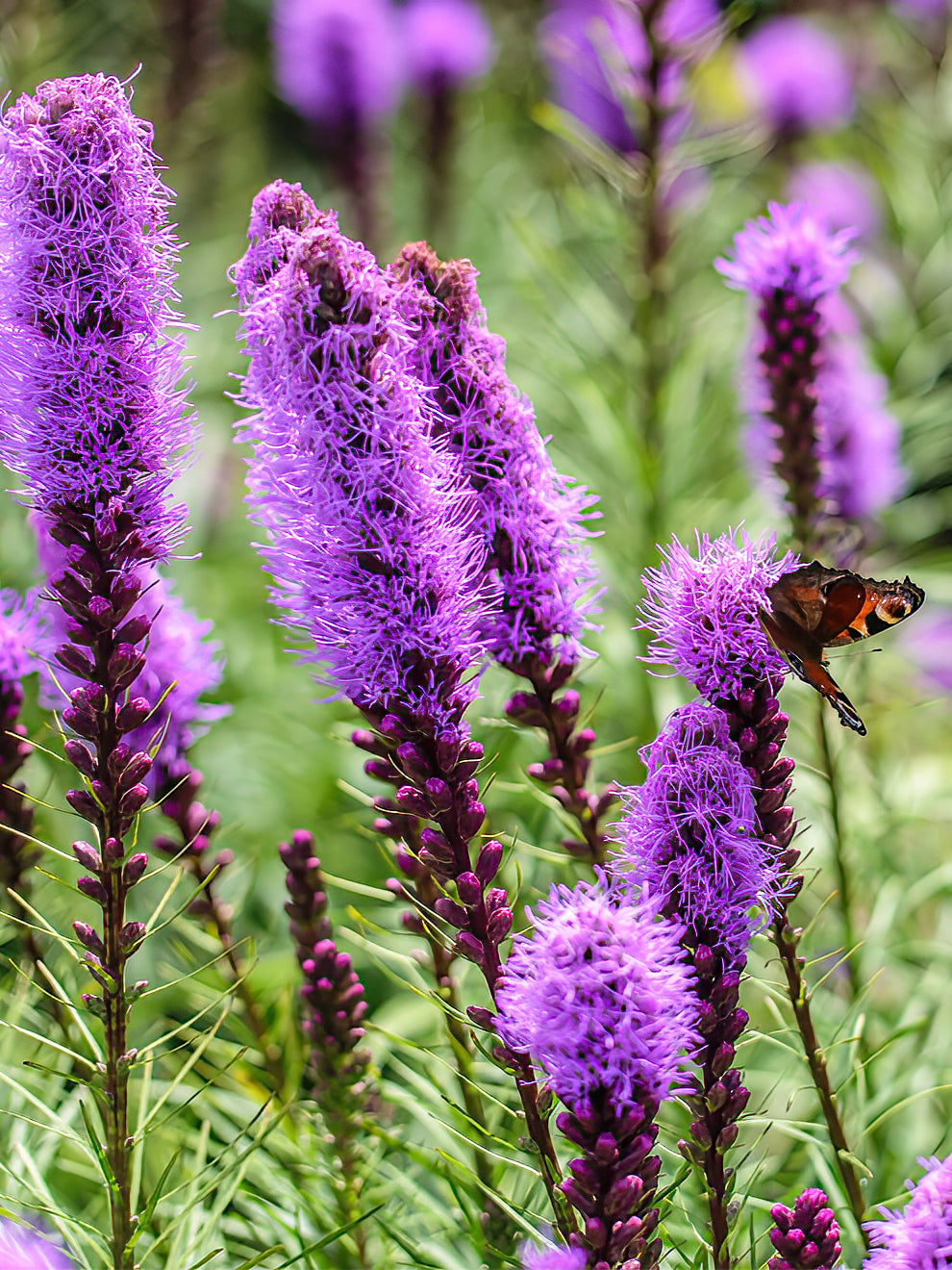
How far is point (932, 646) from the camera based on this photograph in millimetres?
2445

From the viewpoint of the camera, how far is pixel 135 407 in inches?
31.5

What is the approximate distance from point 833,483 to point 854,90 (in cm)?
205

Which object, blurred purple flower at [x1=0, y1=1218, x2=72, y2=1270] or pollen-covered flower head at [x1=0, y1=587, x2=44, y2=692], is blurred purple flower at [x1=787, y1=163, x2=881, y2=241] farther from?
blurred purple flower at [x1=0, y1=1218, x2=72, y2=1270]

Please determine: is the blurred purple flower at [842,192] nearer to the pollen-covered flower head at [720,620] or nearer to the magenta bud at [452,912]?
the pollen-covered flower head at [720,620]

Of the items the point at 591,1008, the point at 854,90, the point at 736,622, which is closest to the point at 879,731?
the point at 736,622

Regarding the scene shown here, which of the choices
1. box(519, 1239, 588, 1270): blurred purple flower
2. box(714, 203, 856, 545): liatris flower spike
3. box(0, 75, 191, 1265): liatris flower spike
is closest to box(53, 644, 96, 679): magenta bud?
box(0, 75, 191, 1265): liatris flower spike

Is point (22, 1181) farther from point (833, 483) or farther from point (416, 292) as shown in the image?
point (833, 483)

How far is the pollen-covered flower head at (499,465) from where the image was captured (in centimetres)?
86

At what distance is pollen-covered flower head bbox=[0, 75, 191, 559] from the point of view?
2.50 feet

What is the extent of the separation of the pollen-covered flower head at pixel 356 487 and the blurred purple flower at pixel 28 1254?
37 centimetres

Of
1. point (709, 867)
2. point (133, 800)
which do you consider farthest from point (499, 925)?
point (133, 800)

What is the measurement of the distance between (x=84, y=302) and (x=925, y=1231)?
0.74m

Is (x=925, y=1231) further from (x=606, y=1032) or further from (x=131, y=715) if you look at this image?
(x=131, y=715)

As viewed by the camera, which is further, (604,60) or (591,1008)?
(604,60)
